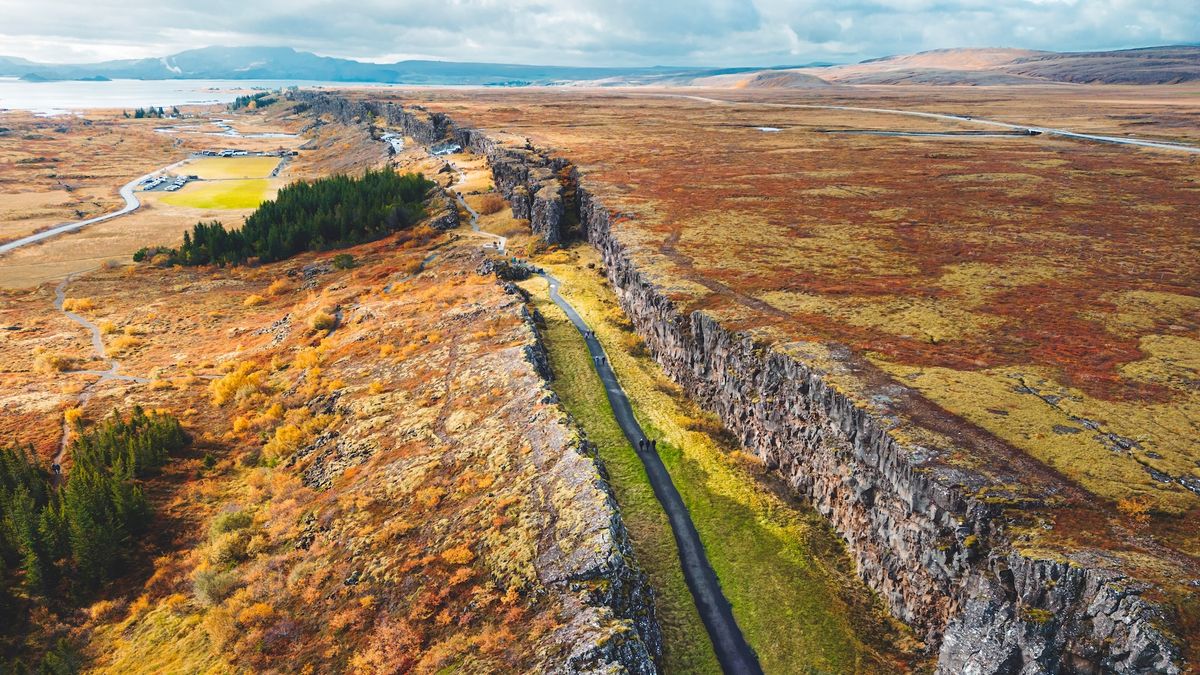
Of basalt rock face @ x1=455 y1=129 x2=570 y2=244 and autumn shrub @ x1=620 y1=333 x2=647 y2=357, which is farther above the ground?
basalt rock face @ x1=455 y1=129 x2=570 y2=244

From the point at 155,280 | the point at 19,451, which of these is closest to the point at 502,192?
the point at 155,280

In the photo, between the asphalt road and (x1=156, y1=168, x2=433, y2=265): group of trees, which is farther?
(x1=156, y1=168, x2=433, y2=265): group of trees

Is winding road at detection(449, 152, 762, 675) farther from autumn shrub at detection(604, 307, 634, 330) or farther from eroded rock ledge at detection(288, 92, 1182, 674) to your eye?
autumn shrub at detection(604, 307, 634, 330)

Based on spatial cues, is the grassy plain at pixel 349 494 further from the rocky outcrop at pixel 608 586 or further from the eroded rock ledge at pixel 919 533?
the eroded rock ledge at pixel 919 533

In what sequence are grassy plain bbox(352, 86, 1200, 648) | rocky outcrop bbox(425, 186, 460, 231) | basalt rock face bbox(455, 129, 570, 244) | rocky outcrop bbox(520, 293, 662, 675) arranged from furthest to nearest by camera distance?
rocky outcrop bbox(425, 186, 460, 231) < basalt rock face bbox(455, 129, 570, 244) < grassy plain bbox(352, 86, 1200, 648) < rocky outcrop bbox(520, 293, 662, 675)

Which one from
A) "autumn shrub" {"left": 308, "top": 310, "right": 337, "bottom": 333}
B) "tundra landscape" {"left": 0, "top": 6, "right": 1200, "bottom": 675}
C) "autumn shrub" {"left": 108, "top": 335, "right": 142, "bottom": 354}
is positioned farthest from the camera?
"autumn shrub" {"left": 308, "top": 310, "right": 337, "bottom": 333}

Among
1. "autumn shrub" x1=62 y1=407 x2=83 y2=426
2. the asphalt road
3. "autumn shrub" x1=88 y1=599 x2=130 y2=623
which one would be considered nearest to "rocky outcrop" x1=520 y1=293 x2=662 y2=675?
the asphalt road

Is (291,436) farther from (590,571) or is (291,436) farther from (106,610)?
(590,571)
